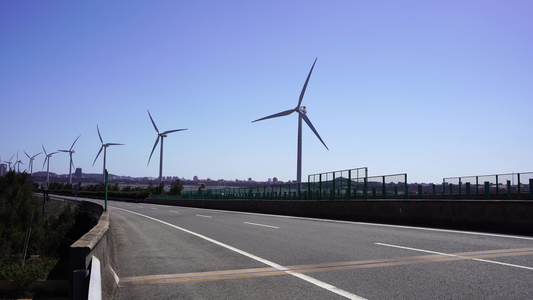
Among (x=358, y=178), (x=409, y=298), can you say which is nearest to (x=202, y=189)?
(x=358, y=178)

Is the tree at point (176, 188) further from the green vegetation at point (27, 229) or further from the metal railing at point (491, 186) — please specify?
the metal railing at point (491, 186)

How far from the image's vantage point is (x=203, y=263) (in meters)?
7.98

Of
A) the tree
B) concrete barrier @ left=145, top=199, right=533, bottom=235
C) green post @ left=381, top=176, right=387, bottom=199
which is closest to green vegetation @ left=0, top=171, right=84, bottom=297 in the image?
concrete barrier @ left=145, top=199, right=533, bottom=235

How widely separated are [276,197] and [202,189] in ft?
76.1

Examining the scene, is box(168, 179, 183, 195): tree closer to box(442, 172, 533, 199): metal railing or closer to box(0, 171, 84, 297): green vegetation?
box(0, 171, 84, 297): green vegetation

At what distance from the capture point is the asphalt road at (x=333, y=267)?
5.53 m

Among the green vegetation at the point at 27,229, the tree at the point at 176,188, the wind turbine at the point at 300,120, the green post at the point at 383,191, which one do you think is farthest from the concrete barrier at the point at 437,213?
the tree at the point at 176,188

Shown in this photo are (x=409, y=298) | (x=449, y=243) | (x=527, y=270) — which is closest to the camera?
(x=409, y=298)

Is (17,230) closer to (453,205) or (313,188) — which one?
(313,188)

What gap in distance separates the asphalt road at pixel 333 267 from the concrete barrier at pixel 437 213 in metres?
1.29

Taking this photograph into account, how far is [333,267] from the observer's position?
7164 mm

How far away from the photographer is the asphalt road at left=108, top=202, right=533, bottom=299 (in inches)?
218

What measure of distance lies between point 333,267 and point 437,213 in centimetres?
879

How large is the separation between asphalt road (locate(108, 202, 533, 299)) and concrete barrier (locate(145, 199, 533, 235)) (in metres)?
1.29
